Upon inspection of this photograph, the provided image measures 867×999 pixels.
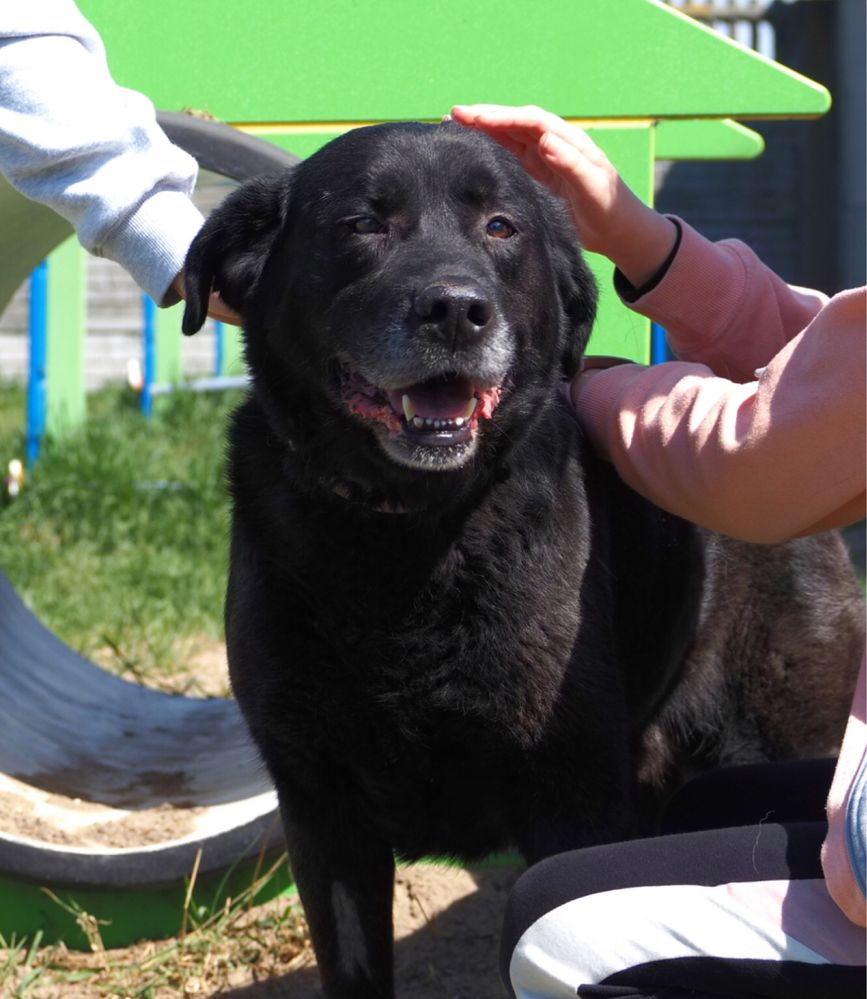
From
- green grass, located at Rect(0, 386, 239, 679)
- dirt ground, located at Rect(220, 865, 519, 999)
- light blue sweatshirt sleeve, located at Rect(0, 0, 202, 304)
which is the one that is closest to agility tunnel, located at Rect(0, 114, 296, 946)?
dirt ground, located at Rect(220, 865, 519, 999)

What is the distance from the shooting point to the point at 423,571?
2.38 m

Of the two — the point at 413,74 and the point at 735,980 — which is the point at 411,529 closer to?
the point at 735,980

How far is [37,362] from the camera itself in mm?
7141

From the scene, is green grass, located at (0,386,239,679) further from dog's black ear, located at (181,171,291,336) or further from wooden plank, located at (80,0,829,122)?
dog's black ear, located at (181,171,291,336)

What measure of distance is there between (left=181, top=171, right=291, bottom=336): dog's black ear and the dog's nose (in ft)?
Result: 1.40

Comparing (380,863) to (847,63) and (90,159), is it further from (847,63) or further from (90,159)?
(847,63)

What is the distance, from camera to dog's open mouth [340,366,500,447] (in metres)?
2.29

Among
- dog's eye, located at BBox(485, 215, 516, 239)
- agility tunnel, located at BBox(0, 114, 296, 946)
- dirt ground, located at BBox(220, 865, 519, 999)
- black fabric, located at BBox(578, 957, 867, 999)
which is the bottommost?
dirt ground, located at BBox(220, 865, 519, 999)

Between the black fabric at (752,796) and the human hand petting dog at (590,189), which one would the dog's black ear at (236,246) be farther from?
the black fabric at (752,796)

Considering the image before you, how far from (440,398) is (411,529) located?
0.74 ft

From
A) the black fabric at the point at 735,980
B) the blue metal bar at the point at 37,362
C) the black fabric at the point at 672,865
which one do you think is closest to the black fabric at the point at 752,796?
the black fabric at the point at 672,865

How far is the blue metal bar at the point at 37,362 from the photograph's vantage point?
687cm

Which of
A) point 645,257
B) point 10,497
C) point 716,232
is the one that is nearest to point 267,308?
point 645,257

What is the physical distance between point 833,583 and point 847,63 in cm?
732
